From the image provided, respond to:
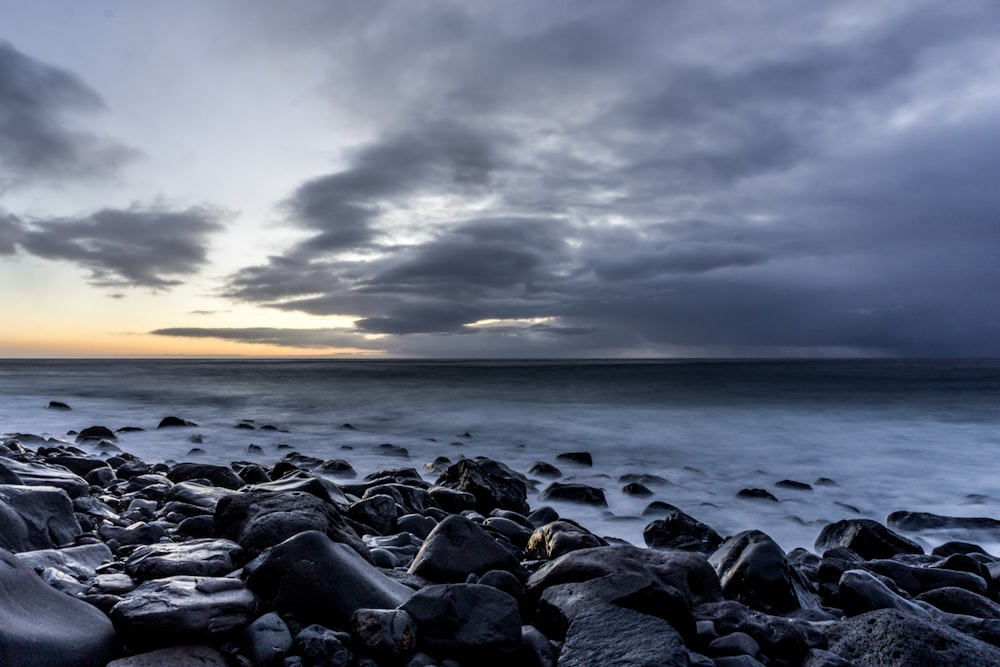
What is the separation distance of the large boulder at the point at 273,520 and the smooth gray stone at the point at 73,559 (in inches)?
24.8

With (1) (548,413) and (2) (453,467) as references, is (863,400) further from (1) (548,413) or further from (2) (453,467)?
(2) (453,467)

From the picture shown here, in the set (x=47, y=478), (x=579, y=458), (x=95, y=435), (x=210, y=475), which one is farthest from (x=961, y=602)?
(x=95, y=435)

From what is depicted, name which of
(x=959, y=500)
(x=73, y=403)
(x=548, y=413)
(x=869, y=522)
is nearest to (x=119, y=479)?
(x=869, y=522)

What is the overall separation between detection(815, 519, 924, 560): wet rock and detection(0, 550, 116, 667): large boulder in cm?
633

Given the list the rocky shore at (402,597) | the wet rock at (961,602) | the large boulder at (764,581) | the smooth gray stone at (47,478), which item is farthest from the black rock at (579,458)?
the smooth gray stone at (47,478)

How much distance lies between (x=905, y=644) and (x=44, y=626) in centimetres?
349

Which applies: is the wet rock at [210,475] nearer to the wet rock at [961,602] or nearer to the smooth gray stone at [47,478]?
the smooth gray stone at [47,478]

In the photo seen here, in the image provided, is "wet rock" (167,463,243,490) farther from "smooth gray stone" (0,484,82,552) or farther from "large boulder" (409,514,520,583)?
"large boulder" (409,514,520,583)

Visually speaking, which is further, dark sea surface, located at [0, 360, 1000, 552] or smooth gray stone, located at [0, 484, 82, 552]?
dark sea surface, located at [0, 360, 1000, 552]

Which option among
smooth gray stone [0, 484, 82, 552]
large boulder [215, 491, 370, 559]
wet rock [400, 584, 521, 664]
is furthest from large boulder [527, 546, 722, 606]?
smooth gray stone [0, 484, 82, 552]

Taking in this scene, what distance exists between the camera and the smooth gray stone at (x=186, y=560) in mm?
2768

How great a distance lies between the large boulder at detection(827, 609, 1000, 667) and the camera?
8.85 ft

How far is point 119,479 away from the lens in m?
6.34

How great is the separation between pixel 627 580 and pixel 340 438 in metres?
12.6
